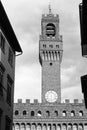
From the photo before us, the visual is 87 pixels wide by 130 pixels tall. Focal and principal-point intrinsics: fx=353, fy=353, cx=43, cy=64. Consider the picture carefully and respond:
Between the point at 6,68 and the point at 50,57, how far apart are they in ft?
125

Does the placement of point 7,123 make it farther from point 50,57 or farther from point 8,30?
point 50,57

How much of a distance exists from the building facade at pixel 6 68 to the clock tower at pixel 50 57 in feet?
109

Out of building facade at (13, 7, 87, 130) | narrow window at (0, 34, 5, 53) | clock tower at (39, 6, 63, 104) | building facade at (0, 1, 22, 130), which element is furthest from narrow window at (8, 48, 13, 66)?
clock tower at (39, 6, 63, 104)

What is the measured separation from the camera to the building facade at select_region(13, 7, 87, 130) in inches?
2147

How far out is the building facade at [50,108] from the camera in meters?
54.5

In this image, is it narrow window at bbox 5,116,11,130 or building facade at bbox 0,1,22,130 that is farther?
narrow window at bbox 5,116,11,130

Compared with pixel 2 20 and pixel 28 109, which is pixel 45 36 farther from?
pixel 2 20

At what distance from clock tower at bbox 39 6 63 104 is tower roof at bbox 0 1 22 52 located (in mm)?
32755

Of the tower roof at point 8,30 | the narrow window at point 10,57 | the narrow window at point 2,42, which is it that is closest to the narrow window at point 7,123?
the narrow window at point 10,57

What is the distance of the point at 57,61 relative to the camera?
60.5 meters

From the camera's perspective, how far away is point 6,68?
74.6 feet

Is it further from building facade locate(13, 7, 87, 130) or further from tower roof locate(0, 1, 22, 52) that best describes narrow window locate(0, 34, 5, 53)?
building facade locate(13, 7, 87, 130)

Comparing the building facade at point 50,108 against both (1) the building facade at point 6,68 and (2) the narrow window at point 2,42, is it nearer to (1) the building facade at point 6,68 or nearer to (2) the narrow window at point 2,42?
(1) the building facade at point 6,68

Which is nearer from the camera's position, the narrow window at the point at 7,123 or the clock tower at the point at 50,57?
the narrow window at the point at 7,123
